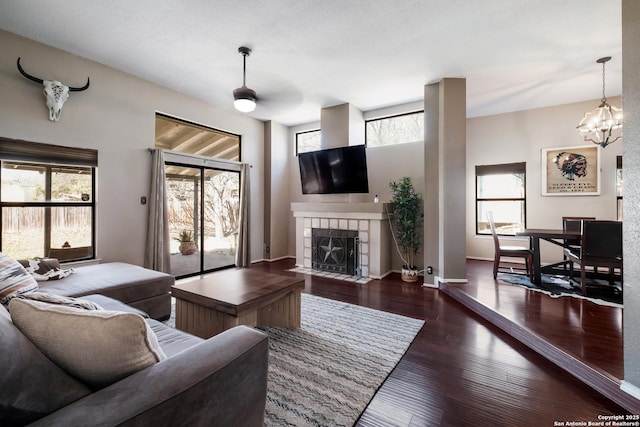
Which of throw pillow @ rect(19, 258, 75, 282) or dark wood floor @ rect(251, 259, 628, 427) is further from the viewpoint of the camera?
throw pillow @ rect(19, 258, 75, 282)

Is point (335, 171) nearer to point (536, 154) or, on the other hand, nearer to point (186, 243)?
point (186, 243)

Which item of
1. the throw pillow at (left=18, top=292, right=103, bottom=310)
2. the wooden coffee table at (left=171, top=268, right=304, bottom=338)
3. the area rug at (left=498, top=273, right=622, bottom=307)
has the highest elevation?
the throw pillow at (left=18, top=292, right=103, bottom=310)

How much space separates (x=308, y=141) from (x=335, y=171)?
1.59m

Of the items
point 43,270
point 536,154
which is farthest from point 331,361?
point 536,154

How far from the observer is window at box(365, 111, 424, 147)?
4.98 meters

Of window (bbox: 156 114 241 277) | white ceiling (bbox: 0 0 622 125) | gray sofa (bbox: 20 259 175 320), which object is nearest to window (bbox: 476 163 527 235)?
white ceiling (bbox: 0 0 622 125)

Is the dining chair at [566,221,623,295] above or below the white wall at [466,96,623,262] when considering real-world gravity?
below

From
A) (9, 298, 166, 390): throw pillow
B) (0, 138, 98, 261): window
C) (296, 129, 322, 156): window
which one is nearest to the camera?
(9, 298, 166, 390): throw pillow

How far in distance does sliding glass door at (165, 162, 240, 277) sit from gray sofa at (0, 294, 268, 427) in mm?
3939

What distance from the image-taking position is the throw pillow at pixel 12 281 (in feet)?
5.74

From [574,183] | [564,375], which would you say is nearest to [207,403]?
[564,375]

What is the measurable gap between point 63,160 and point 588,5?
5.76 meters

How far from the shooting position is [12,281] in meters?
1.84

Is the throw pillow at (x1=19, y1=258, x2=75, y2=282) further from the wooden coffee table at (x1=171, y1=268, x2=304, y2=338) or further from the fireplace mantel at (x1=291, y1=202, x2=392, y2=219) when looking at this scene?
the fireplace mantel at (x1=291, y1=202, x2=392, y2=219)
